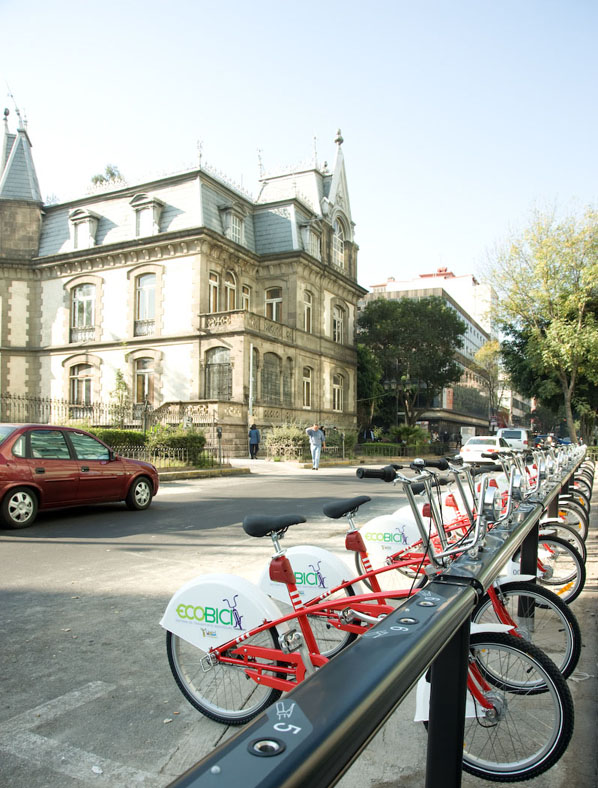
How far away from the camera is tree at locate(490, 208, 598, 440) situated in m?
27.8

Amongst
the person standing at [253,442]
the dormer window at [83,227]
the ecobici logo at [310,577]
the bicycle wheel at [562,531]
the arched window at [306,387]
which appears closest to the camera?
the ecobici logo at [310,577]

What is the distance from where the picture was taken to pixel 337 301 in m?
40.4

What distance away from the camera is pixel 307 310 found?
37250 millimetres

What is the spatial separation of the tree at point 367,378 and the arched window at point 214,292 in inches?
559

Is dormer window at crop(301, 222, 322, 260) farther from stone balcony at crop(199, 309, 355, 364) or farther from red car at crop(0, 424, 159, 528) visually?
red car at crop(0, 424, 159, 528)

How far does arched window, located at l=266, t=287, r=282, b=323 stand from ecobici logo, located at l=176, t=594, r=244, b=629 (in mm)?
33311

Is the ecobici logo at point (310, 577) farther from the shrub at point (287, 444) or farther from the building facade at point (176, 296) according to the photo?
the building facade at point (176, 296)

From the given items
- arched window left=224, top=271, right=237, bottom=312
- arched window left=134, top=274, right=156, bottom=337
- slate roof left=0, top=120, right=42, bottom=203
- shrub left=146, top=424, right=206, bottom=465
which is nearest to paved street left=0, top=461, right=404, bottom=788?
shrub left=146, top=424, right=206, bottom=465

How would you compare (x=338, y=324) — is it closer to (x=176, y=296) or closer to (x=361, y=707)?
(x=176, y=296)

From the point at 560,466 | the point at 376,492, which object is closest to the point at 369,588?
the point at 560,466

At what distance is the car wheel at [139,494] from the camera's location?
11.2 m

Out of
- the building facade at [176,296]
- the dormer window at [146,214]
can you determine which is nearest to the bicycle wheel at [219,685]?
the building facade at [176,296]

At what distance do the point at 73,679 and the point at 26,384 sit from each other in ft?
114

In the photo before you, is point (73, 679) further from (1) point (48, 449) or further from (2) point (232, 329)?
(2) point (232, 329)
